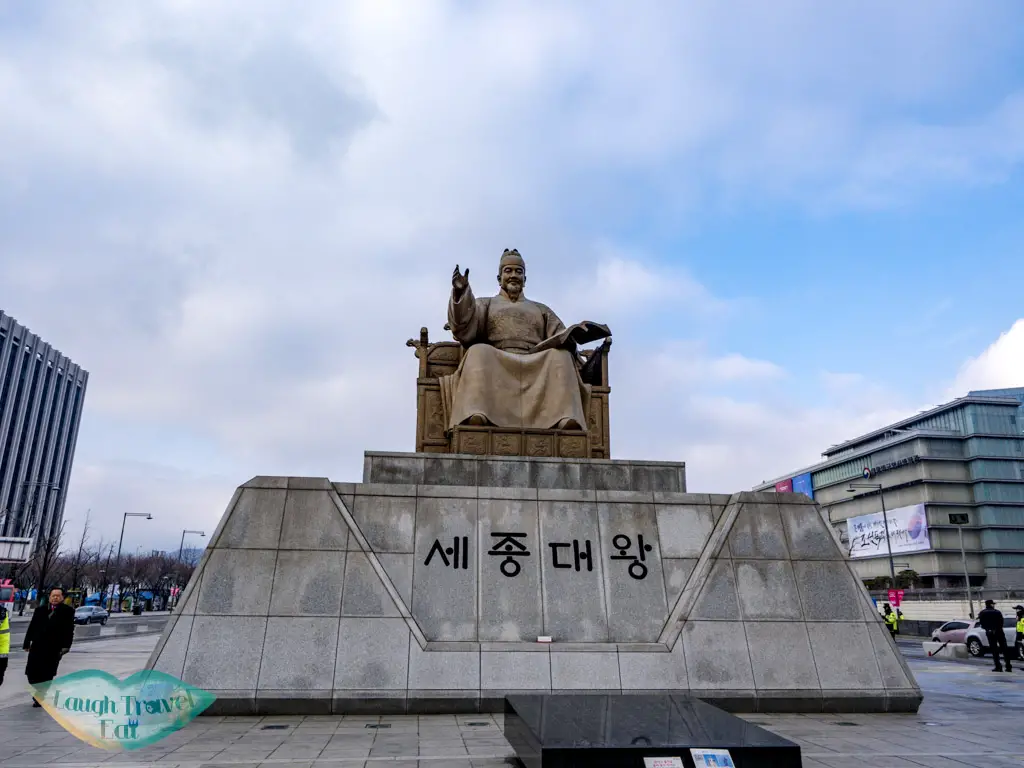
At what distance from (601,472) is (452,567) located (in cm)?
251

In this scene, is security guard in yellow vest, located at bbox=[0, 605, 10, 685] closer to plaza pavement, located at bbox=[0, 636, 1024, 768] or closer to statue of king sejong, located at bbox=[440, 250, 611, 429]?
plaza pavement, located at bbox=[0, 636, 1024, 768]

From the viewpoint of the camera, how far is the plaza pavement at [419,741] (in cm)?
556

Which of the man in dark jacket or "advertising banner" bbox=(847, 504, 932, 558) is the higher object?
"advertising banner" bbox=(847, 504, 932, 558)

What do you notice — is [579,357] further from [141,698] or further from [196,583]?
[141,698]

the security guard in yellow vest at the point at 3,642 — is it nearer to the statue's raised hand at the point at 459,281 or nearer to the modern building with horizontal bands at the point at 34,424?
the statue's raised hand at the point at 459,281

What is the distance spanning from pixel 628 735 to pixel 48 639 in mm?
7510

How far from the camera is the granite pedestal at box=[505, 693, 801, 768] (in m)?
3.98

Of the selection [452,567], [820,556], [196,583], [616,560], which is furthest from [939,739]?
[196,583]

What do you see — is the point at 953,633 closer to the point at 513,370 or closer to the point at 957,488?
the point at 513,370

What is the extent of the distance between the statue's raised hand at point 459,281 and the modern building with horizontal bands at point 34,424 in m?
64.8

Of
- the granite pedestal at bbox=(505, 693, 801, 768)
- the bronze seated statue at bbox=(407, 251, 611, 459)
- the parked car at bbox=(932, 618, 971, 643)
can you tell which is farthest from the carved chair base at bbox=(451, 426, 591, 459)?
the parked car at bbox=(932, 618, 971, 643)

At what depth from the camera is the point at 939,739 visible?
6578 mm

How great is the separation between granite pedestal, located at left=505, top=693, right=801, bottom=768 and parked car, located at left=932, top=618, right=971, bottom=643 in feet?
58.4

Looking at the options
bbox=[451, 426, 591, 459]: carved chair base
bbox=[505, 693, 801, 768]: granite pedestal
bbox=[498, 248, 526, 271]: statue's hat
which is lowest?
bbox=[505, 693, 801, 768]: granite pedestal
